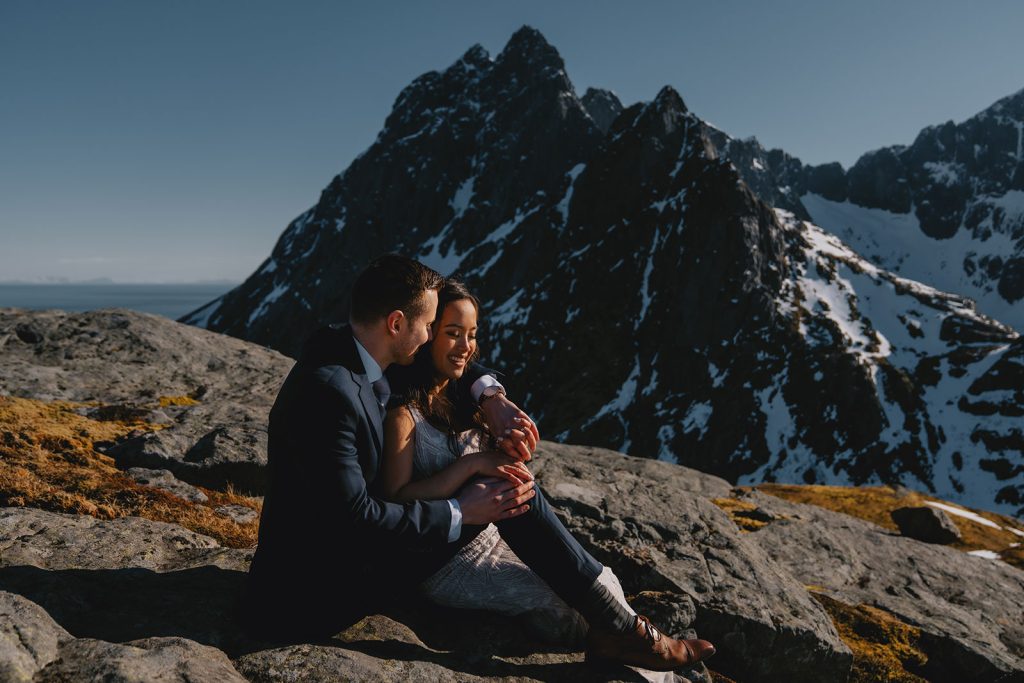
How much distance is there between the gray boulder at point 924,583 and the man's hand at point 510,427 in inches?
326

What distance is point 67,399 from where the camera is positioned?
1341 centimetres

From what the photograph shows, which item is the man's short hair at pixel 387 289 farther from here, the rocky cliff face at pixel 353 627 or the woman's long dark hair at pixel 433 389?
the rocky cliff face at pixel 353 627

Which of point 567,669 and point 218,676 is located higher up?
point 218,676

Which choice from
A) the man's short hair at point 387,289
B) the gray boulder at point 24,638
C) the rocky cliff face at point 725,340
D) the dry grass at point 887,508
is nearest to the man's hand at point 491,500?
the man's short hair at point 387,289

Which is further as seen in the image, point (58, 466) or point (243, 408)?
point (243, 408)

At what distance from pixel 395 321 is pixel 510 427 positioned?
174 centimetres

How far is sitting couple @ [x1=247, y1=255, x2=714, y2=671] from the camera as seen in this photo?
4.69 metres

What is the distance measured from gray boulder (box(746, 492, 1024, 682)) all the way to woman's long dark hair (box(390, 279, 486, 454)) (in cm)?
879

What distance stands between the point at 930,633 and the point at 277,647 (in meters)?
10.5

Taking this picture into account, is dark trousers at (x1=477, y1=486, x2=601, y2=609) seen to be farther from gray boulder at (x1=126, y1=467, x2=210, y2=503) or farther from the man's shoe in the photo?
gray boulder at (x1=126, y1=467, x2=210, y2=503)

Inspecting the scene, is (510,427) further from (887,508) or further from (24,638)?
(887,508)

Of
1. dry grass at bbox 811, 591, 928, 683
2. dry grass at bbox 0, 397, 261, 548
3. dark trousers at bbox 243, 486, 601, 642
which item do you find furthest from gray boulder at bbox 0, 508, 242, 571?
dry grass at bbox 811, 591, 928, 683

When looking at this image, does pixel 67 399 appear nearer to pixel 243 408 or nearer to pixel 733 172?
pixel 243 408

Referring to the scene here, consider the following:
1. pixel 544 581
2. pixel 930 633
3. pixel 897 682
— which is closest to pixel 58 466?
pixel 544 581
